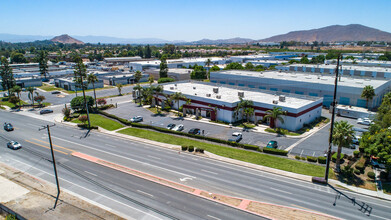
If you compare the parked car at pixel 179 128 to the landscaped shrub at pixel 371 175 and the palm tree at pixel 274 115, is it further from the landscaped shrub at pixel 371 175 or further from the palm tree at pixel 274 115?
the landscaped shrub at pixel 371 175

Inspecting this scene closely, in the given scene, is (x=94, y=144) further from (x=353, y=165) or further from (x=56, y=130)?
(x=353, y=165)

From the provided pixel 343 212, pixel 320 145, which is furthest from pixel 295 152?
pixel 343 212

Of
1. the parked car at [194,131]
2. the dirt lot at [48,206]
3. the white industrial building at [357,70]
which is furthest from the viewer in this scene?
the white industrial building at [357,70]

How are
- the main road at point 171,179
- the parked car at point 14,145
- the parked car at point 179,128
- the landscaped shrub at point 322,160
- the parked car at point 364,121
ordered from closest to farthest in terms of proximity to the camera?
1. the main road at point 171,179
2. the landscaped shrub at point 322,160
3. the parked car at point 14,145
4. the parked car at point 179,128
5. the parked car at point 364,121

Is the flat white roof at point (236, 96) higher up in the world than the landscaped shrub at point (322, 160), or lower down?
higher up

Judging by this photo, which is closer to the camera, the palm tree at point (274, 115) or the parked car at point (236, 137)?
the parked car at point (236, 137)

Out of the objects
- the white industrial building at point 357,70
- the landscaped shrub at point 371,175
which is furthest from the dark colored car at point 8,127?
the white industrial building at point 357,70

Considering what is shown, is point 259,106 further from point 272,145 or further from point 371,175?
point 371,175
